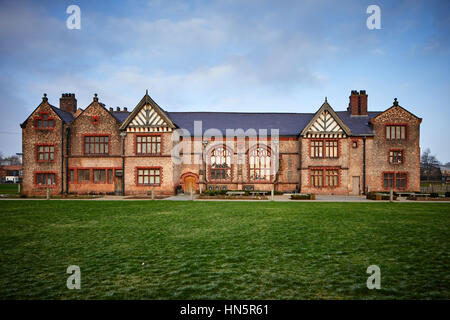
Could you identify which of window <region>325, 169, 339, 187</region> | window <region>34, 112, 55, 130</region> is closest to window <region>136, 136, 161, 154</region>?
window <region>34, 112, 55, 130</region>

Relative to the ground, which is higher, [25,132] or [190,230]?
[25,132]

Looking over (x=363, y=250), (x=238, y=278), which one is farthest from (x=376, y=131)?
(x=238, y=278)

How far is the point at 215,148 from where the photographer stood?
30.0 m

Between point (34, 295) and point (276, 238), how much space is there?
6534 mm

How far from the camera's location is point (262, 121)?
3281 centimetres

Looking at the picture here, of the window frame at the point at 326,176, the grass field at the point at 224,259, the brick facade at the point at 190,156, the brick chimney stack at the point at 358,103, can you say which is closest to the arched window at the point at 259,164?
the brick facade at the point at 190,156

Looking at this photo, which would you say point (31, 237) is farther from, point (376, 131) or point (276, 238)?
point (376, 131)

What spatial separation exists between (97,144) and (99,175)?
11.9ft

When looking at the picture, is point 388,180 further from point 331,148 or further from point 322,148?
point 322,148

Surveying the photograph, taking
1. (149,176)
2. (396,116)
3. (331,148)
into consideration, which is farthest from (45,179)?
(396,116)

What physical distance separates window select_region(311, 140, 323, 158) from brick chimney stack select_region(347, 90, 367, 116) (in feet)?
26.8

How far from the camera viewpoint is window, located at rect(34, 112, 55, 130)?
28.9 m

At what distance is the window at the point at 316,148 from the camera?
28.9 meters

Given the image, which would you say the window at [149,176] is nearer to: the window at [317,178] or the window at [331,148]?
the window at [317,178]
